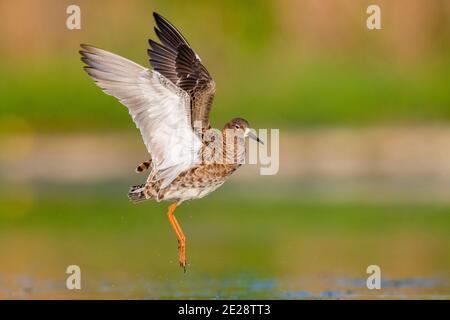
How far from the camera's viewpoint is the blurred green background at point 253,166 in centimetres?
1016

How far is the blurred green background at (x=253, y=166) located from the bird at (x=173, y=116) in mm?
810

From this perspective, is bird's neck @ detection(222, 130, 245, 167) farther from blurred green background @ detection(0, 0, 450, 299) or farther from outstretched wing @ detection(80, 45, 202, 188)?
blurred green background @ detection(0, 0, 450, 299)

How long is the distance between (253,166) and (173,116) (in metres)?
7.98

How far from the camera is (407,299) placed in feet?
29.3

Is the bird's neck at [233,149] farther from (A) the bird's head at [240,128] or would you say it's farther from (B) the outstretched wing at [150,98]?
(B) the outstretched wing at [150,98]

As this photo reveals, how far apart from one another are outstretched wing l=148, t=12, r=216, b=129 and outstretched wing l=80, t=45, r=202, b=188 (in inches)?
6.9

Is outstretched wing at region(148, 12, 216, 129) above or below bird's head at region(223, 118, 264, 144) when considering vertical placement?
above

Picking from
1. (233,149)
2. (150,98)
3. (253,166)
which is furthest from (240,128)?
(253,166)

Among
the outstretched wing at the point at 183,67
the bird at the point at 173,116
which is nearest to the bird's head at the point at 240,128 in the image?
the bird at the point at 173,116

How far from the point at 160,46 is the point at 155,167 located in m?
0.98

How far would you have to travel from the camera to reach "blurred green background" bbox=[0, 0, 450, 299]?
1016cm

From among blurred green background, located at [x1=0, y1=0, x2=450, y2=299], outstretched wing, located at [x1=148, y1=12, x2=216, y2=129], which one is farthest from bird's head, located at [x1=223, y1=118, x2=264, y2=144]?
blurred green background, located at [x1=0, y1=0, x2=450, y2=299]

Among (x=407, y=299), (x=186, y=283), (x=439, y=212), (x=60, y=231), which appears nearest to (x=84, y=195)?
(x=60, y=231)
